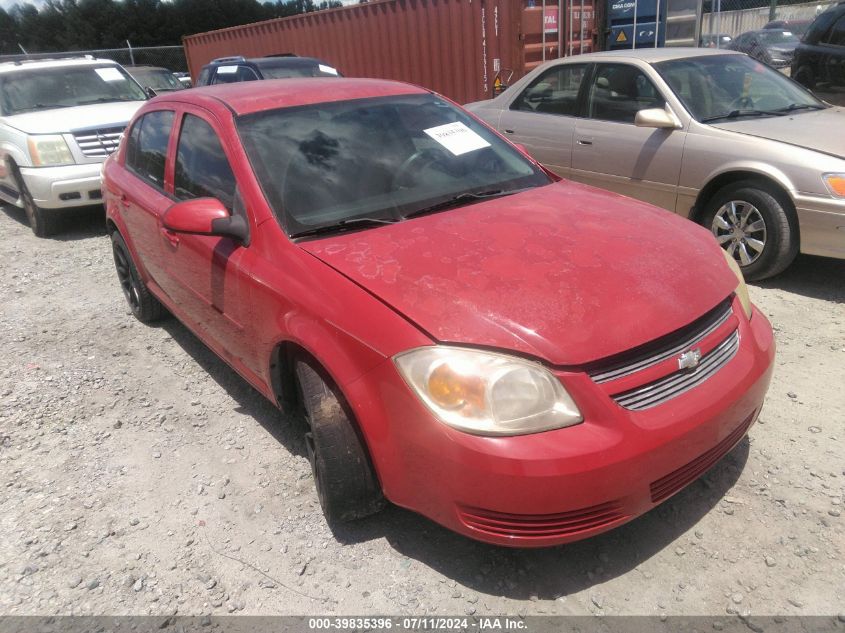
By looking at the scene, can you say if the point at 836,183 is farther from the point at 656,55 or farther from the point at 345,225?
the point at 345,225

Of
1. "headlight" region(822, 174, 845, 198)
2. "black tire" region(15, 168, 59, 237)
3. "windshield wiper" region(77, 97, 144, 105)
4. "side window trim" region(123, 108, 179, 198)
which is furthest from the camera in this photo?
"windshield wiper" region(77, 97, 144, 105)

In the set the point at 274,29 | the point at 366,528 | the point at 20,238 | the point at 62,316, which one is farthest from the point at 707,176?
the point at 274,29

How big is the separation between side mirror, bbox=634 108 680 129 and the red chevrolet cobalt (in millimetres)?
1956

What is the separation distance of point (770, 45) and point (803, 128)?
17.0 meters

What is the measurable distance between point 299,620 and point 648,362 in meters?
1.47

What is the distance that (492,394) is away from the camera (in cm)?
205

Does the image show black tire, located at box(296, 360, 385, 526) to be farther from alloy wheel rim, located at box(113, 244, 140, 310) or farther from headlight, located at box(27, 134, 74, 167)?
headlight, located at box(27, 134, 74, 167)

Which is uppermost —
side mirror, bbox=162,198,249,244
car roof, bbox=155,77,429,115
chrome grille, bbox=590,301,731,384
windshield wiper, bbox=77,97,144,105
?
car roof, bbox=155,77,429,115

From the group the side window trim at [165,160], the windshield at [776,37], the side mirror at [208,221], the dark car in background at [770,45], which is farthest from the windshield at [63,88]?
the windshield at [776,37]

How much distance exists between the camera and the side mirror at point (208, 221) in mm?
2816

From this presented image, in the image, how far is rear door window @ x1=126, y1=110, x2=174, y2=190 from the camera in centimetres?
381

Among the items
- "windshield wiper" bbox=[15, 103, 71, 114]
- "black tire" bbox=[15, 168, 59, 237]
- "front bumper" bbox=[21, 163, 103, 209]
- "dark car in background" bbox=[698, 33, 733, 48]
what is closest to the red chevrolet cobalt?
"front bumper" bbox=[21, 163, 103, 209]

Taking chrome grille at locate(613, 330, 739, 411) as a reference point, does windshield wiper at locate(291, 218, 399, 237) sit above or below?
above

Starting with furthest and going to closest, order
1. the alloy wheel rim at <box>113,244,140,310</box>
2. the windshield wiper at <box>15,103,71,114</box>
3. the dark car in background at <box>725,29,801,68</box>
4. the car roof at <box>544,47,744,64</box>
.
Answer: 1. the dark car in background at <box>725,29,801,68</box>
2. the windshield wiper at <box>15,103,71,114</box>
3. the car roof at <box>544,47,744,64</box>
4. the alloy wheel rim at <box>113,244,140,310</box>
